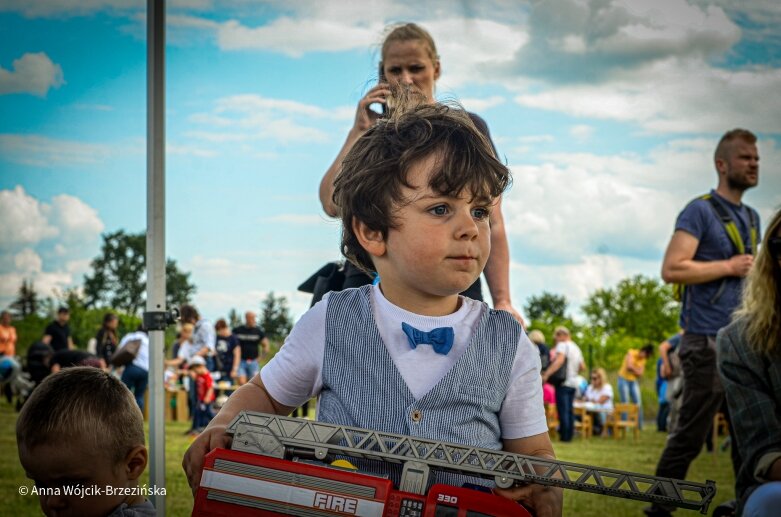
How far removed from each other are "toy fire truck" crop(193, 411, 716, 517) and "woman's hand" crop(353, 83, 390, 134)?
161cm

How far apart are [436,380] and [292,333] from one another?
14.6 inches

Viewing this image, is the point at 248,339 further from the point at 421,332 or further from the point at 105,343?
the point at 421,332

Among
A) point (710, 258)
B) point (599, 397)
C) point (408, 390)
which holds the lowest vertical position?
point (599, 397)

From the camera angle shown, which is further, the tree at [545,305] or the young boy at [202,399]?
the tree at [545,305]

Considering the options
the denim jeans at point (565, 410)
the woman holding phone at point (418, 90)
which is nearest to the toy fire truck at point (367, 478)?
the woman holding phone at point (418, 90)

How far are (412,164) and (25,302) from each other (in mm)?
19384

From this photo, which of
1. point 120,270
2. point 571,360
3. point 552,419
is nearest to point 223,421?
point 571,360

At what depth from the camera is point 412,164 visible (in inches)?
79.6

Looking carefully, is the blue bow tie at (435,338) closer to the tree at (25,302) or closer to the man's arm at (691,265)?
the man's arm at (691,265)

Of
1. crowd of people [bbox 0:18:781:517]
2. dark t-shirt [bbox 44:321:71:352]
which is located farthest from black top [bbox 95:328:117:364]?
crowd of people [bbox 0:18:781:517]

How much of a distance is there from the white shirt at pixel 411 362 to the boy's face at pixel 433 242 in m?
0.06

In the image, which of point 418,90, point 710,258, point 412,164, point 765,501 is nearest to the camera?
point 412,164

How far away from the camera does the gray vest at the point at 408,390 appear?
1.89 metres

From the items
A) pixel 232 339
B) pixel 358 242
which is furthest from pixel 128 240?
pixel 358 242
